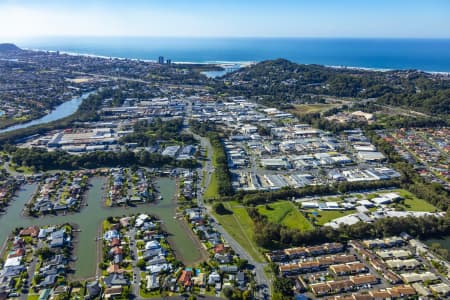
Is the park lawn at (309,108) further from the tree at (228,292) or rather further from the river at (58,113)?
the tree at (228,292)

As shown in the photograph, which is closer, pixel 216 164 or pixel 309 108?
pixel 216 164

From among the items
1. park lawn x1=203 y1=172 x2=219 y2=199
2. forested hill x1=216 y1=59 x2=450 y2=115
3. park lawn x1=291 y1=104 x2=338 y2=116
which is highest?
forested hill x1=216 y1=59 x2=450 y2=115

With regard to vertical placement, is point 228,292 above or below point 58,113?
below

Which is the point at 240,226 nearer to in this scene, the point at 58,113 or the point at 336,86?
the point at 58,113

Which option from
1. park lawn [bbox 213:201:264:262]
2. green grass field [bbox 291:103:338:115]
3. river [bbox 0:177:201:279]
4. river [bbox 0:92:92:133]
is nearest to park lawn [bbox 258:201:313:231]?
park lawn [bbox 213:201:264:262]

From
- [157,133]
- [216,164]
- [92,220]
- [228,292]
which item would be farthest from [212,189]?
[157,133]

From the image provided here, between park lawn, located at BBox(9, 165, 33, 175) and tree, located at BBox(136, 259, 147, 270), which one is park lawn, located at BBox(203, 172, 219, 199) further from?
park lawn, located at BBox(9, 165, 33, 175)
